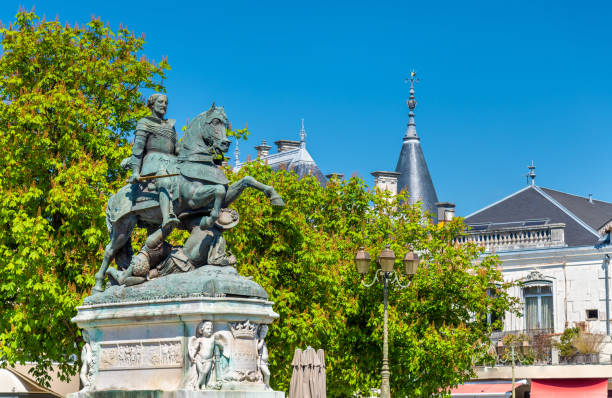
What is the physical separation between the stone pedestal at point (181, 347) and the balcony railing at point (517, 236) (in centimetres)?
2859

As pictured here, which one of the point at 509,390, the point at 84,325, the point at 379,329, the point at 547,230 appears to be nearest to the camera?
the point at 84,325

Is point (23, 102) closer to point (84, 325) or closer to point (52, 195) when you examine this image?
point (52, 195)

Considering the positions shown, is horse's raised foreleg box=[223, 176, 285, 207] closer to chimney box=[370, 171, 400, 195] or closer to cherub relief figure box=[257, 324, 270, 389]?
cherub relief figure box=[257, 324, 270, 389]

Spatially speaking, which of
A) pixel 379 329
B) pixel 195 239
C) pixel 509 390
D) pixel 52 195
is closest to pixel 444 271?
pixel 379 329

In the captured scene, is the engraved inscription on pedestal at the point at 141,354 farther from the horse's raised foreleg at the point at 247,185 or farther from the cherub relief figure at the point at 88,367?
the horse's raised foreleg at the point at 247,185

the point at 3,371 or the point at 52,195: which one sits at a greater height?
the point at 52,195

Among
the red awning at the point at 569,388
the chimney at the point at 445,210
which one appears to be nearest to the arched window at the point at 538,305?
the red awning at the point at 569,388

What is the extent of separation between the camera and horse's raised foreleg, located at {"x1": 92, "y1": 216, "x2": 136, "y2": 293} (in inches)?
→ 538

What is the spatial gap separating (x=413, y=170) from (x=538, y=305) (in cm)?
1412

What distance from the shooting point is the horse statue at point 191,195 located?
43.7 ft

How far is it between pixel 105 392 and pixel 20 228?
36.5 ft

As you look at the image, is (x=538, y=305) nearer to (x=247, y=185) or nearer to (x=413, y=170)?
(x=413, y=170)

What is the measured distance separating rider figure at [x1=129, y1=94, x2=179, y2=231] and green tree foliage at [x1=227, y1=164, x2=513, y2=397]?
38.2ft

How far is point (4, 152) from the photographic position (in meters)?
24.4
